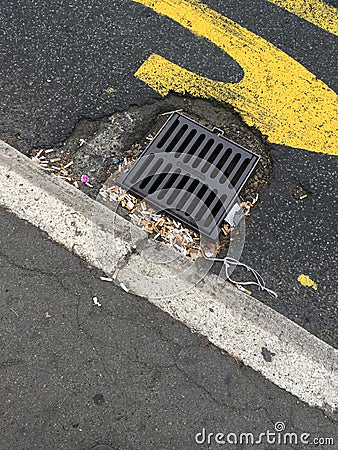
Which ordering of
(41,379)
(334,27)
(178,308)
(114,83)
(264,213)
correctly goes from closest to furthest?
1. (41,379)
2. (178,308)
3. (264,213)
4. (114,83)
5. (334,27)

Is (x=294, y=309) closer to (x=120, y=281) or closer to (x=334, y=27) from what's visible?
(x=120, y=281)

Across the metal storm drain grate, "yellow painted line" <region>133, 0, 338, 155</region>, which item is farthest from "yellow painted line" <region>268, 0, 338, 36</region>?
the metal storm drain grate

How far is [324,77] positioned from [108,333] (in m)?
1.93

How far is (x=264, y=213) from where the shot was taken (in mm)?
2568

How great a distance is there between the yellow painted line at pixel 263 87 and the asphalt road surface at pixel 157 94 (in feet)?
0.17

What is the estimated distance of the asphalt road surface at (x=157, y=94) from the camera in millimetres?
2457

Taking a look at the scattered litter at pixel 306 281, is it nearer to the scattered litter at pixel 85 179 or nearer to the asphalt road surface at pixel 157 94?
the asphalt road surface at pixel 157 94

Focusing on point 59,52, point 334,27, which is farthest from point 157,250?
point 334,27

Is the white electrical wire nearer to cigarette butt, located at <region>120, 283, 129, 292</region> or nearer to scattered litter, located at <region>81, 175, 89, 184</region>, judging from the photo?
cigarette butt, located at <region>120, 283, 129, 292</region>

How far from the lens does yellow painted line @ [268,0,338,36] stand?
3115 mm

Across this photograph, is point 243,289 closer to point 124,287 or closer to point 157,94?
point 124,287

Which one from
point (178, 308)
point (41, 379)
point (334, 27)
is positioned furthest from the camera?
point (334, 27)

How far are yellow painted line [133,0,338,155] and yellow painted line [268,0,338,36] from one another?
0.32m

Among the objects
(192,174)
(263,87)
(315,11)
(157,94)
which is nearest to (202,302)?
(192,174)
